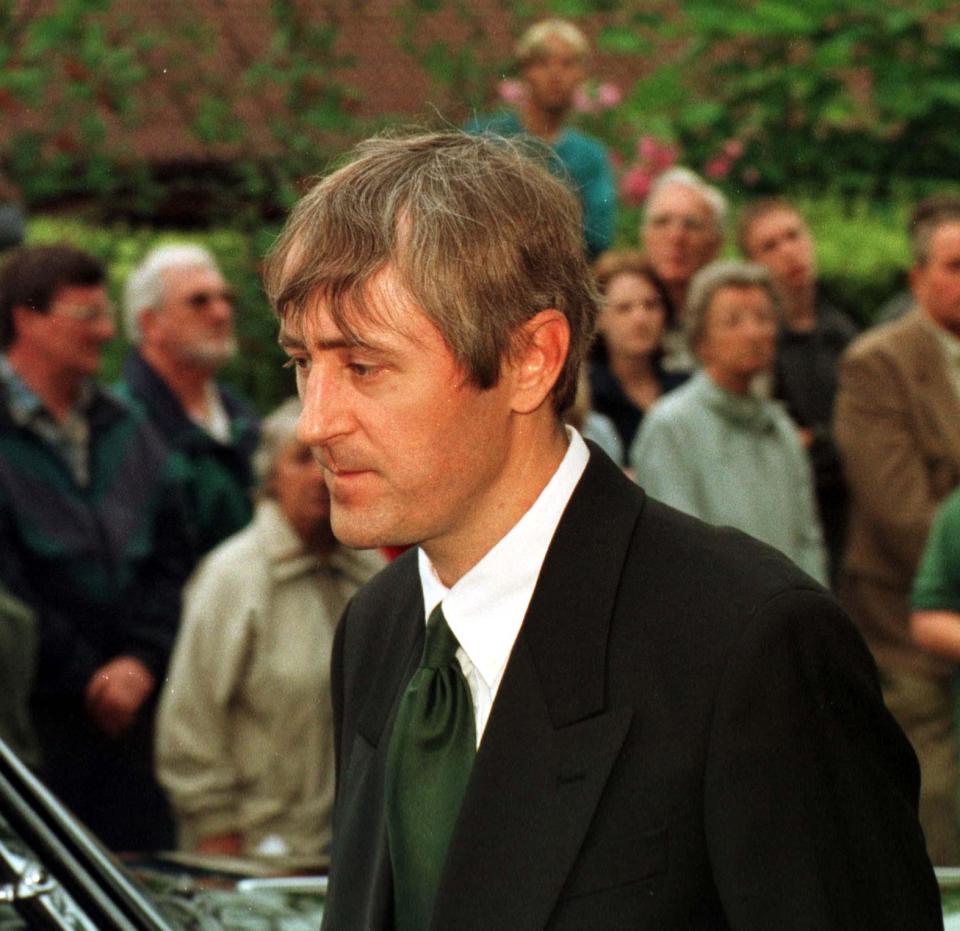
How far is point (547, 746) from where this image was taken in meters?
1.80

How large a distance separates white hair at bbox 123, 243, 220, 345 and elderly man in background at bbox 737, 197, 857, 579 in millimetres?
1732

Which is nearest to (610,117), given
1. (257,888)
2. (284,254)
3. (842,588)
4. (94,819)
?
(842,588)

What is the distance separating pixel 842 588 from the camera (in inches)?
224

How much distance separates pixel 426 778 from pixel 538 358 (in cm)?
41

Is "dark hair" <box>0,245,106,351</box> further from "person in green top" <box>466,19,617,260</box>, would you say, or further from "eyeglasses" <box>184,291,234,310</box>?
"person in green top" <box>466,19,617,260</box>

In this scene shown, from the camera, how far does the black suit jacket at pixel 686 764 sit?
1685 millimetres

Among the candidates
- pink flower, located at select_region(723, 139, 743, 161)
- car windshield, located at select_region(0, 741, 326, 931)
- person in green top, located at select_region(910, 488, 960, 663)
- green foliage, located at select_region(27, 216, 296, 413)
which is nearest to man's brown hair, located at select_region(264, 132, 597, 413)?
car windshield, located at select_region(0, 741, 326, 931)

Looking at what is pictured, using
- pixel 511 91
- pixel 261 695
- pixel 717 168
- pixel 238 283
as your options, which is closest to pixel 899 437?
pixel 261 695

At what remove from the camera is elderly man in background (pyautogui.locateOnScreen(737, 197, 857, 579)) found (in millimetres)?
6020

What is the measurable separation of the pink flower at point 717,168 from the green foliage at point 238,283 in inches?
91.9

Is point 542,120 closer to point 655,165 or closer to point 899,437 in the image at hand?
point 899,437

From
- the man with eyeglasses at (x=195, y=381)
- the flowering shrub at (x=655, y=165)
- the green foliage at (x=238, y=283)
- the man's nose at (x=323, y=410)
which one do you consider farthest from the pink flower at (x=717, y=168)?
the man's nose at (x=323, y=410)

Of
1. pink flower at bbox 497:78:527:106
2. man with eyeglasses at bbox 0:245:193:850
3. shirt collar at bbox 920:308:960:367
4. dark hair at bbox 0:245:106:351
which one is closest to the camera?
man with eyeglasses at bbox 0:245:193:850

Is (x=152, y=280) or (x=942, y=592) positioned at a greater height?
(x=152, y=280)
